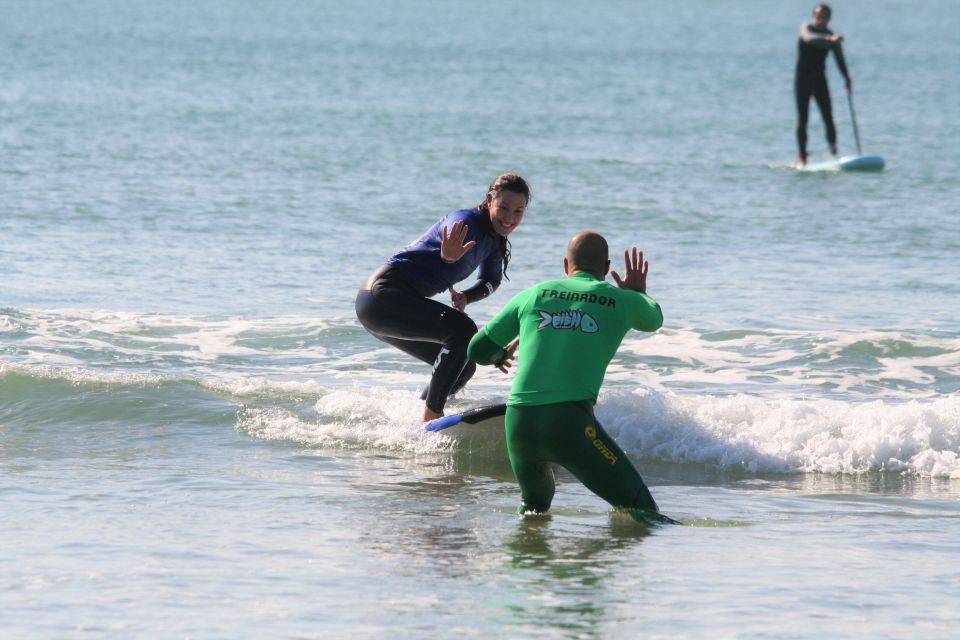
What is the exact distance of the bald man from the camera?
21.1 ft

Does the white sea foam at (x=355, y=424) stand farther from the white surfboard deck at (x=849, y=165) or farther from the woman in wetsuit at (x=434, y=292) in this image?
the white surfboard deck at (x=849, y=165)

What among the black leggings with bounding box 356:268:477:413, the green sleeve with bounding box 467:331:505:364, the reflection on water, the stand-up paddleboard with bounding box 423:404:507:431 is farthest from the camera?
the black leggings with bounding box 356:268:477:413

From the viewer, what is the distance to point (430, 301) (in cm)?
847

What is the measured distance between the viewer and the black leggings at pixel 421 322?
841 centimetres

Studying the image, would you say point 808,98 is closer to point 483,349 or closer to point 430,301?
point 430,301

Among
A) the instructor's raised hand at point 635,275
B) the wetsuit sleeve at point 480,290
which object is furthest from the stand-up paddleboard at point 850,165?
the instructor's raised hand at point 635,275

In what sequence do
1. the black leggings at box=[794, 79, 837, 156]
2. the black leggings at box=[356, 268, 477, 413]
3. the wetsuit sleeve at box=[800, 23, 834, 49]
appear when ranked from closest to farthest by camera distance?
the black leggings at box=[356, 268, 477, 413], the wetsuit sleeve at box=[800, 23, 834, 49], the black leggings at box=[794, 79, 837, 156]

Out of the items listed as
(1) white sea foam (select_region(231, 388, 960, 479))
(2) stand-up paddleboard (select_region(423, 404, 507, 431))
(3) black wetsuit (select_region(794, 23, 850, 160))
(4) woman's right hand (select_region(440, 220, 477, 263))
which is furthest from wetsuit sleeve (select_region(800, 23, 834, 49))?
(2) stand-up paddleboard (select_region(423, 404, 507, 431))

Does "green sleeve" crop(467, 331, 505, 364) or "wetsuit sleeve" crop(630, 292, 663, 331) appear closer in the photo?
"wetsuit sleeve" crop(630, 292, 663, 331)

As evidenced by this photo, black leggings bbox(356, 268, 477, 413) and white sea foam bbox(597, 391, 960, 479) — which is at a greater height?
black leggings bbox(356, 268, 477, 413)

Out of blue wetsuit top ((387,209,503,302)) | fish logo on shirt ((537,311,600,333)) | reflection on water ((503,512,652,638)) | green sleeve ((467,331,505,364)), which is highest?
blue wetsuit top ((387,209,503,302))

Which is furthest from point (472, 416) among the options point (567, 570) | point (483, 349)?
point (567, 570)

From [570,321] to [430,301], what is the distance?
2.14 meters

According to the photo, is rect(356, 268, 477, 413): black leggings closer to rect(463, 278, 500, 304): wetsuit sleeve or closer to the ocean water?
rect(463, 278, 500, 304): wetsuit sleeve
